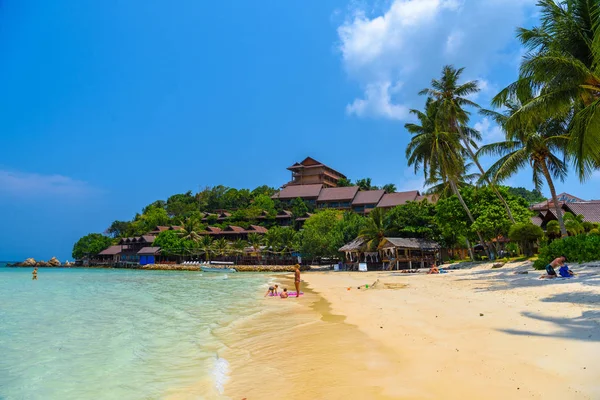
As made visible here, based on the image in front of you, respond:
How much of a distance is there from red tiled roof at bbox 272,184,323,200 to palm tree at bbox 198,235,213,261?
18201 mm

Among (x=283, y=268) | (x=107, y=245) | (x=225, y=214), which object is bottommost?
(x=283, y=268)

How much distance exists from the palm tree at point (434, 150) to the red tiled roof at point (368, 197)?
3546cm

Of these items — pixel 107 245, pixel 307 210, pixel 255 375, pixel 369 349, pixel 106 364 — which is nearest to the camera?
pixel 255 375

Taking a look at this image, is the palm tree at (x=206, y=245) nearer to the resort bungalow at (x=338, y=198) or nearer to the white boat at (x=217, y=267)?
the white boat at (x=217, y=267)

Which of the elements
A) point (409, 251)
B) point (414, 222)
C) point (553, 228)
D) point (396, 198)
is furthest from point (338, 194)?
point (553, 228)

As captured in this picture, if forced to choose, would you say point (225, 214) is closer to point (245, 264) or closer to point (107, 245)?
point (245, 264)

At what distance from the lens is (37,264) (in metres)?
94.2

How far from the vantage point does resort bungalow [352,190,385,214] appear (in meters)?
64.9

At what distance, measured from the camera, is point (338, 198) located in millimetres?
69375

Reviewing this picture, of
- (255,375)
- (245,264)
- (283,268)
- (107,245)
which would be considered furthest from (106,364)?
(107,245)

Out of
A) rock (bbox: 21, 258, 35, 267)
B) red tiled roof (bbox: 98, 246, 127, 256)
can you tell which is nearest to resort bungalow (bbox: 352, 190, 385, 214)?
red tiled roof (bbox: 98, 246, 127, 256)

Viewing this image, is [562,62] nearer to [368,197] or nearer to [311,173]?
[368,197]

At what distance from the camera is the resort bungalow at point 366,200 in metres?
64.9

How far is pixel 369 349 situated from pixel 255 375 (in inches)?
68.6
